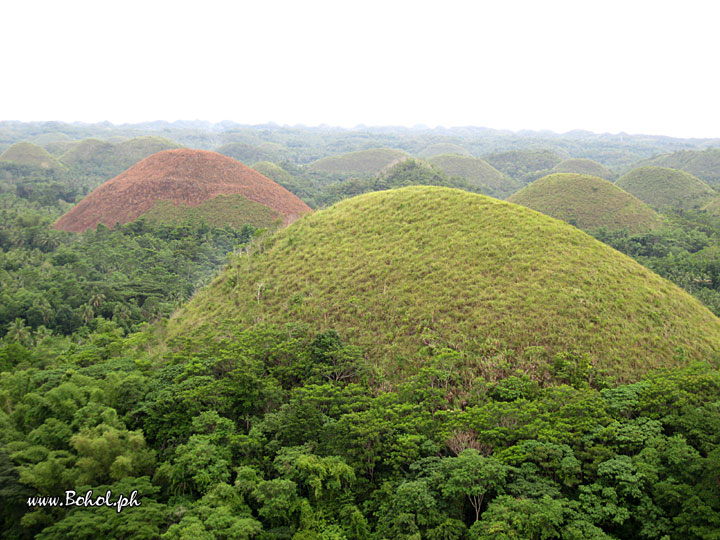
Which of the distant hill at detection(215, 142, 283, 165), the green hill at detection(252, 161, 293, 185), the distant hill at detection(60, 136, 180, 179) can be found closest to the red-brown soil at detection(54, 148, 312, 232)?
the green hill at detection(252, 161, 293, 185)

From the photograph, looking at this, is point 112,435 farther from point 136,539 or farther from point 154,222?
point 154,222

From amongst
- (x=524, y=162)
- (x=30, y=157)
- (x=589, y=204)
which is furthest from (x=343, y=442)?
(x=524, y=162)

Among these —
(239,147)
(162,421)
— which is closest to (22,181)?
(239,147)

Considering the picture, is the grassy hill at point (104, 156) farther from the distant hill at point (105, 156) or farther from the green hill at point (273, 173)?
the green hill at point (273, 173)

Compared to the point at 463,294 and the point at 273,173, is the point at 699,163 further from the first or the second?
the point at 463,294

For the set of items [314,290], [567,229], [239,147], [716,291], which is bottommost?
[716,291]
